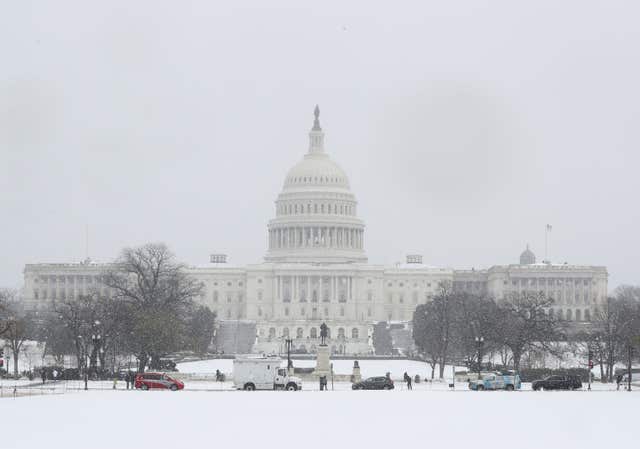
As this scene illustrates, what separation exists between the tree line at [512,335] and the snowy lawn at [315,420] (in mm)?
25360

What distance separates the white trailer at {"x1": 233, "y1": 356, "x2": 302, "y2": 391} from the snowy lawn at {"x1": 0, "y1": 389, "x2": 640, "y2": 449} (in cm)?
606

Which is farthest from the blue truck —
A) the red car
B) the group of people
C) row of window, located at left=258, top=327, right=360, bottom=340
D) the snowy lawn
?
row of window, located at left=258, top=327, right=360, bottom=340

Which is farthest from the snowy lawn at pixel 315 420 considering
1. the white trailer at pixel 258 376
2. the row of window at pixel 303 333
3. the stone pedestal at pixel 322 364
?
the row of window at pixel 303 333

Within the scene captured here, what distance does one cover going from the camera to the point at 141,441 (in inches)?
1751

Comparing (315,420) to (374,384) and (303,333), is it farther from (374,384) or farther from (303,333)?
Result: (303,333)

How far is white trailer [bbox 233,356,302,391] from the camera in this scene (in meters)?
73.2

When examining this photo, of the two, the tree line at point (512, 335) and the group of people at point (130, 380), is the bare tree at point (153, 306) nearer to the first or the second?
the group of people at point (130, 380)

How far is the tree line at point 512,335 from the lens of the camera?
326 ft

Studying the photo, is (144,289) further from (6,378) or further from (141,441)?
(141,441)

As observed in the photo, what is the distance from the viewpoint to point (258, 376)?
73625 mm

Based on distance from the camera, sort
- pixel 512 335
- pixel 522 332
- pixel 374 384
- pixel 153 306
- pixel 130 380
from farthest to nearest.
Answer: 1. pixel 153 306
2. pixel 512 335
3. pixel 522 332
4. pixel 130 380
5. pixel 374 384

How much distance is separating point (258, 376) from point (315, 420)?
72.3ft

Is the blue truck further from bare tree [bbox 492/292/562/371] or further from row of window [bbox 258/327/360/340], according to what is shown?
row of window [bbox 258/327/360/340]

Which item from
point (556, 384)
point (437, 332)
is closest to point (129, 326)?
point (437, 332)
